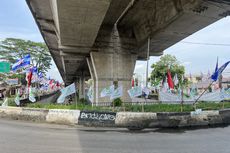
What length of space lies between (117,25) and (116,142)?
14086 millimetres

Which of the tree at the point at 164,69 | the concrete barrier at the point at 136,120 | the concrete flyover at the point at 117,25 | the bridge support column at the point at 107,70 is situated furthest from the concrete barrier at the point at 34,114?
the tree at the point at 164,69

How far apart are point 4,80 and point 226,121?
53.4 m

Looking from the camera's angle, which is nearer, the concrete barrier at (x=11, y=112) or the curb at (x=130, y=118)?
the curb at (x=130, y=118)

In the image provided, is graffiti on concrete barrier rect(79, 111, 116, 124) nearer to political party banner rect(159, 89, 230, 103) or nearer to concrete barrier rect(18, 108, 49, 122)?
concrete barrier rect(18, 108, 49, 122)

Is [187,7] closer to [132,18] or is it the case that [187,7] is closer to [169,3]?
[169,3]

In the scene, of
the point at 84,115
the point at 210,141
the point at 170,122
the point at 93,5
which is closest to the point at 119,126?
the point at 84,115

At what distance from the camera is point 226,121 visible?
40.8 feet

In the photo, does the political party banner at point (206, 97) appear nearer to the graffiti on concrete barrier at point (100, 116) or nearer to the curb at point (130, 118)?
the curb at point (130, 118)

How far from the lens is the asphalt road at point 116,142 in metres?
6.64

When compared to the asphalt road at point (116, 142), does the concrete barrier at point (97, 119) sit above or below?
above

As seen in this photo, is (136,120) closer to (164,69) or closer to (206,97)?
(206,97)

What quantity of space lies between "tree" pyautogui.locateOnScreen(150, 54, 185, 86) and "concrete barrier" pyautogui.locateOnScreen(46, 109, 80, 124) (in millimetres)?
50782

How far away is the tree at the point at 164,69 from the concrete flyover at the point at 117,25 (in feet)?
120

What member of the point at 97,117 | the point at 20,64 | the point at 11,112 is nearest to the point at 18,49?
the point at 20,64
